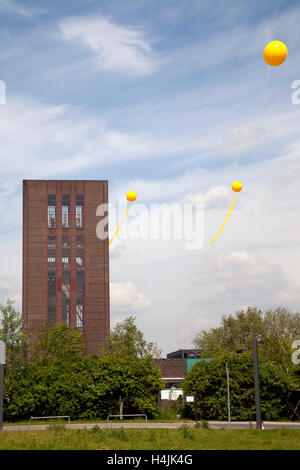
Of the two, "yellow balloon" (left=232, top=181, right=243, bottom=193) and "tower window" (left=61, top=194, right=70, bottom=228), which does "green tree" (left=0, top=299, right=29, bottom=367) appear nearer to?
"yellow balloon" (left=232, top=181, right=243, bottom=193)

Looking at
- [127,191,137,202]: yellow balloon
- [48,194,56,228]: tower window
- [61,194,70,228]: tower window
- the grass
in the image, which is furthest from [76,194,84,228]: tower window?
the grass

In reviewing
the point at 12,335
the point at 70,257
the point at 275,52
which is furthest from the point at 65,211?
the point at 275,52

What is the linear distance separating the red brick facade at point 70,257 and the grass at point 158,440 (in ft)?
249

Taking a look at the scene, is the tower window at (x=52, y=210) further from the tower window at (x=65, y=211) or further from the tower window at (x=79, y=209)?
the tower window at (x=79, y=209)

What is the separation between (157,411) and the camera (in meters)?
40.6

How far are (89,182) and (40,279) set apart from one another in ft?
66.6

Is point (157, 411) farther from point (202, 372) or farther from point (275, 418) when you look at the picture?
point (275, 418)

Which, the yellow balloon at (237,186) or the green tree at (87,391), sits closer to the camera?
the yellow balloon at (237,186)

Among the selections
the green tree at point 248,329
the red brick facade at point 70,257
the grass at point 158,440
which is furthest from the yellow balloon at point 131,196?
the red brick facade at point 70,257

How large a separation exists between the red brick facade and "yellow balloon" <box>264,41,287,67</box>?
84.9 m

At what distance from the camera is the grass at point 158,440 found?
1928 cm
